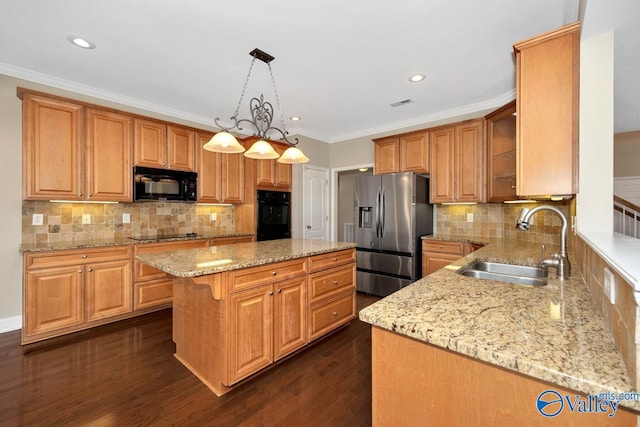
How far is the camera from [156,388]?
6.25 feet

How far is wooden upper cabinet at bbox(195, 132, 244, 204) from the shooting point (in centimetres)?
384

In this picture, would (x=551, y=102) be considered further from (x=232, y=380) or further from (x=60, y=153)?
(x=60, y=153)

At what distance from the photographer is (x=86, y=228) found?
321cm

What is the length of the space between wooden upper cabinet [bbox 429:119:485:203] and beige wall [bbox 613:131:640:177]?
10.7 ft

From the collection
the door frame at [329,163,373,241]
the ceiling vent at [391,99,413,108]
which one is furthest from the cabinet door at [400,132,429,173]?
the door frame at [329,163,373,241]

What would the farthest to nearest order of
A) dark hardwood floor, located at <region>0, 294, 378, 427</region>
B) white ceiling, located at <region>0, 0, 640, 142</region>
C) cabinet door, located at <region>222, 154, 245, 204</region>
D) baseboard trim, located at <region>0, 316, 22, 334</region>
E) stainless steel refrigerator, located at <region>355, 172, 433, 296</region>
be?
cabinet door, located at <region>222, 154, 245, 204</region>
stainless steel refrigerator, located at <region>355, 172, 433, 296</region>
baseboard trim, located at <region>0, 316, 22, 334</region>
white ceiling, located at <region>0, 0, 640, 142</region>
dark hardwood floor, located at <region>0, 294, 378, 427</region>

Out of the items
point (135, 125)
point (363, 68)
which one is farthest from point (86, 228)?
point (363, 68)

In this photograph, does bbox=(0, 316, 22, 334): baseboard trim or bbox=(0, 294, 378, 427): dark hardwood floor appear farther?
bbox=(0, 316, 22, 334): baseboard trim

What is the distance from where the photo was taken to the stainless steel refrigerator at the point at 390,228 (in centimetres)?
372

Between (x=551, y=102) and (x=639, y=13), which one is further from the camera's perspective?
(x=551, y=102)

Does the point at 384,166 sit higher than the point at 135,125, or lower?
lower

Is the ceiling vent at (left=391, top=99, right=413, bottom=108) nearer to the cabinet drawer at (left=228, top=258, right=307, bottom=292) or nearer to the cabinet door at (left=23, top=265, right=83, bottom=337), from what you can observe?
the cabinet drawer at (left=228, top=258, right=307, bottom=292)

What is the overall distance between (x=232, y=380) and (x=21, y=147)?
10.5 ft

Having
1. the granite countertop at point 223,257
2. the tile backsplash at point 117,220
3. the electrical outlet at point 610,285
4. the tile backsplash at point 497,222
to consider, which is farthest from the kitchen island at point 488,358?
the tile backsplash at point 117,220
